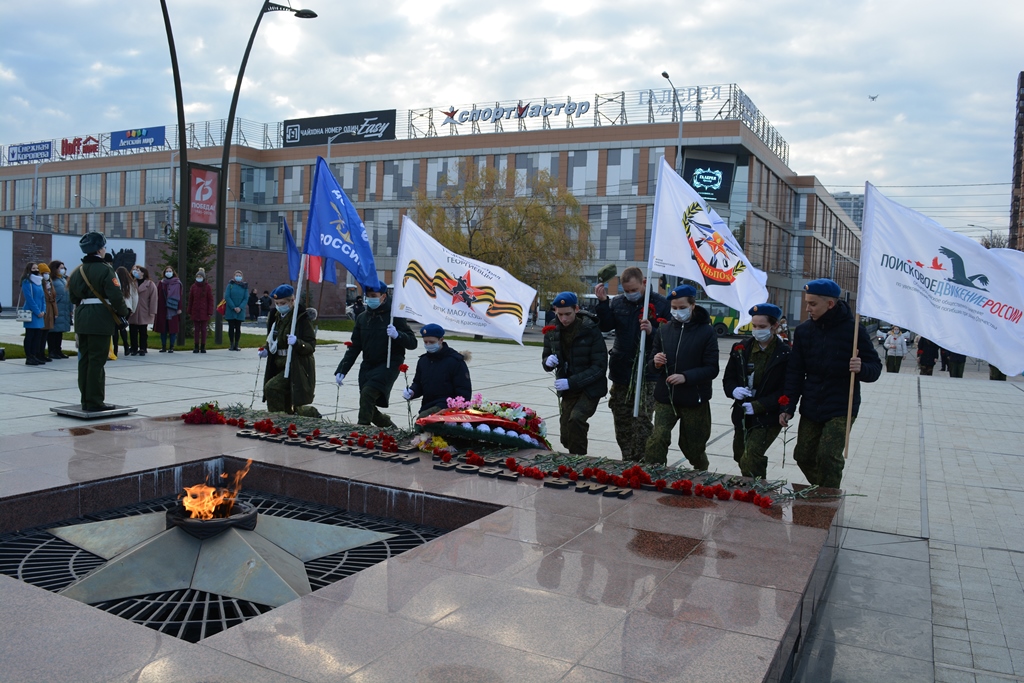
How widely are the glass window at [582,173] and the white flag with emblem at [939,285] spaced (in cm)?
5631

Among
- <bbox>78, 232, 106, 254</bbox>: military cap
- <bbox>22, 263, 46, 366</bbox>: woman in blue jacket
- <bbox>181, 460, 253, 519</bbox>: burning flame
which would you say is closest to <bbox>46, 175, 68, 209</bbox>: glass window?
<bbox>22, 263, 46, 366</bbox>: woman in blue jacket

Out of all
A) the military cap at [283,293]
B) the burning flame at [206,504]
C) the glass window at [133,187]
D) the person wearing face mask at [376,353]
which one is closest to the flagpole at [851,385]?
the burning flame at [206,504]

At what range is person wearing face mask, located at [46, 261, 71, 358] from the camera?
51.2 feet

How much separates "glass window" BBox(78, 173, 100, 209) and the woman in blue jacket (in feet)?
239

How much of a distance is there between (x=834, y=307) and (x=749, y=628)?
3525mm

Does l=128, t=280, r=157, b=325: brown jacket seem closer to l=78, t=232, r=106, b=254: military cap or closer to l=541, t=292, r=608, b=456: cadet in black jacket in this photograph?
l=78, t=232, r=106, b=254: military cap

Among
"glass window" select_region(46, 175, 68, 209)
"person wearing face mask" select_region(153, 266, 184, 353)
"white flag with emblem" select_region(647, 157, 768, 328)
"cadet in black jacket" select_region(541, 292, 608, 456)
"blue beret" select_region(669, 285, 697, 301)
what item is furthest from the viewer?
"glass window" select_region(46, 175, 68, 209)

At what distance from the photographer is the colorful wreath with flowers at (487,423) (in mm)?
7402

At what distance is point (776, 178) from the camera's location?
225 ft

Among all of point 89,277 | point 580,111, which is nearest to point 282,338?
point 89,277

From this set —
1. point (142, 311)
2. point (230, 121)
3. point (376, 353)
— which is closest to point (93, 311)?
point (376, 353)

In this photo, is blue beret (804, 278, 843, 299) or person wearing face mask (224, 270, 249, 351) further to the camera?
person wearing face mask (224, 270, 249, 351)

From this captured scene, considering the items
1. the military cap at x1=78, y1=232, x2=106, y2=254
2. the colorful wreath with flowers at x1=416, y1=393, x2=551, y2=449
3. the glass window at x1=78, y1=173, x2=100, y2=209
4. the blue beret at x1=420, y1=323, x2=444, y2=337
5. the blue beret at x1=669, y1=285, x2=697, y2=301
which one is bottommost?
the colorful wreath with flowers at x1=416, y1=393, x2=551, y2=449

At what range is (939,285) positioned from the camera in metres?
6.26
